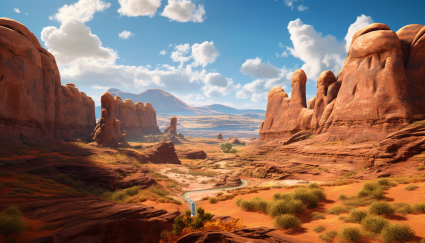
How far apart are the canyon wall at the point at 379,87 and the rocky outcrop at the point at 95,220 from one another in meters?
25.3

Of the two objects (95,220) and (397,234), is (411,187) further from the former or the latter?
(95,220)

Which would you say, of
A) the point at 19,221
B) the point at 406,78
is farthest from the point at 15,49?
the point at 406,78

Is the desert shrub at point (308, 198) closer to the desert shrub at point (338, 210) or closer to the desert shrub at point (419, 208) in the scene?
the desert shrub at point (338, 210)

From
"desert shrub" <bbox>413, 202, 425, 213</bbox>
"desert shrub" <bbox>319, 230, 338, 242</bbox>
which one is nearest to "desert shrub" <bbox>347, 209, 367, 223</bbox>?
"desert shrub" <bbox>319, 230, 338, 242</bbox>

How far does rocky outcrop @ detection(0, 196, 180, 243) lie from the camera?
6699 mm

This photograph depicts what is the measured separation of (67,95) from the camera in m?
45.3

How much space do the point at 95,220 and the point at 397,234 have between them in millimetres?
10499

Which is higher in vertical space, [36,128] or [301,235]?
[36,128]

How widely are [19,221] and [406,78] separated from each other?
34258 millimetres

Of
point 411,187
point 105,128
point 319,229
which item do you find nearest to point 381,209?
point 319,229

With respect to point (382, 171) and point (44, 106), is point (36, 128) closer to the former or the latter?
point (44, 106)

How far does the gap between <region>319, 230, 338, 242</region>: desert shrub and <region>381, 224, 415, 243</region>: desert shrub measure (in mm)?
1461

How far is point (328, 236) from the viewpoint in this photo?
701 centimetres

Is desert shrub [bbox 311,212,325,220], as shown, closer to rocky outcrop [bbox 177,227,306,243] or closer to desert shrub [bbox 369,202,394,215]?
desert shrub [bbox 369,202,394,215]
